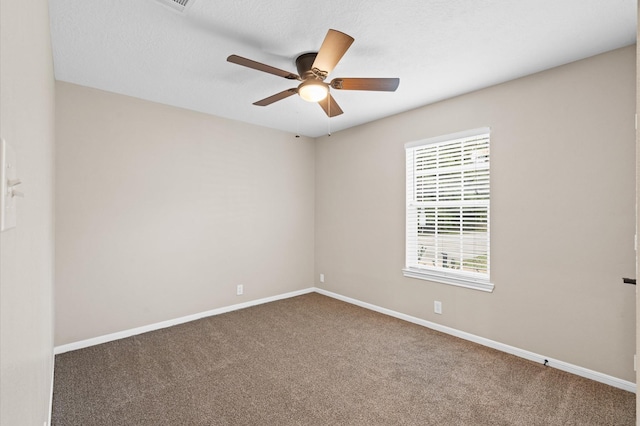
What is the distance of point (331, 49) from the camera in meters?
1.92

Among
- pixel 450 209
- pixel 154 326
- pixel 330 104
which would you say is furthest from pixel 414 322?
pixel 154 326

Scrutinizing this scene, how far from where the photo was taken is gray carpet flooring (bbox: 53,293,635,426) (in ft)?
6.73

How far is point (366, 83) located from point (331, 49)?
512mm

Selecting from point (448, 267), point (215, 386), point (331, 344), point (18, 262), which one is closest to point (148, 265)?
point (215, 386)

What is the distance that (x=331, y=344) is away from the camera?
3.13 meters

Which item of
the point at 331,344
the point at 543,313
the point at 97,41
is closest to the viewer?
the point at 97,41

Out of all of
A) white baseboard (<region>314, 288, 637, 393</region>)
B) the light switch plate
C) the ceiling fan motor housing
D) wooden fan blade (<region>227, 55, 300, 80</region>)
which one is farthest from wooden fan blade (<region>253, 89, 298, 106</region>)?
white baseboard (<region>314, 288, 637, 393</region>)

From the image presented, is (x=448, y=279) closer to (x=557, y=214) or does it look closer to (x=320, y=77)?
(x=557, y=214)

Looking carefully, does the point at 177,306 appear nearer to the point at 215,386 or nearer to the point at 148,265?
the point at 148,265

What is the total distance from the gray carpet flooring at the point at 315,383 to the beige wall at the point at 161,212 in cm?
51

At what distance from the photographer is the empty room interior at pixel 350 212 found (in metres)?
2.03

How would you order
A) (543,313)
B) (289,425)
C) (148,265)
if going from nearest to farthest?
(289,425), (543,313), (148,265)

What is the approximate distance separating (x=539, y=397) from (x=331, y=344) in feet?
5.70

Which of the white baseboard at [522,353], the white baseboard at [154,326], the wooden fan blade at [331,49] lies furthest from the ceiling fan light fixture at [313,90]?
the white baseboard at [154,326]
